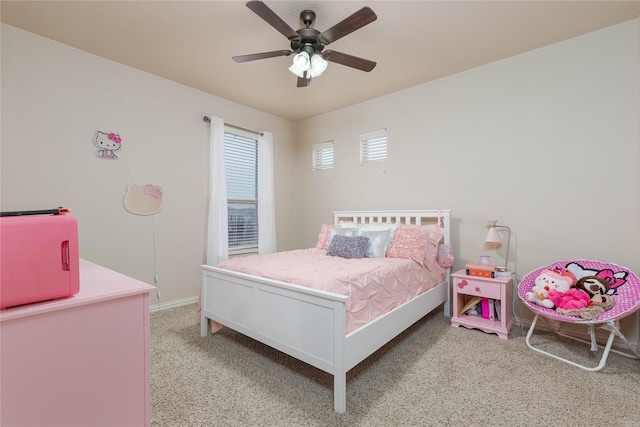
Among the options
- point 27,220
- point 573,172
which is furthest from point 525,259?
point 27,220

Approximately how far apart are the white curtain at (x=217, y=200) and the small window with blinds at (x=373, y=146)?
74.7 inches

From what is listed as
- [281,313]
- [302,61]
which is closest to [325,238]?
[281,313]

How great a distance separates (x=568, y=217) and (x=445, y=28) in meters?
1.98

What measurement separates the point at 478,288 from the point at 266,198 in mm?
2885

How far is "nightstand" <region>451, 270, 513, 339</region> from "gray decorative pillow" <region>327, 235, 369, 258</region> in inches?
37.4

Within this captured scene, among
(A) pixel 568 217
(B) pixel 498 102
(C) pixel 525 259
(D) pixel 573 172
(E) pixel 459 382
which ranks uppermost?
(B) pixel 498 102

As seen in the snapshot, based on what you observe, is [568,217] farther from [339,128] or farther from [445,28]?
[339,128]

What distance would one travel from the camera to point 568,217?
2.56 m

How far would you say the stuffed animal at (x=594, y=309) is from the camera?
1978 millimetres

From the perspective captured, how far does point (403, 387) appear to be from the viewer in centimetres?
181

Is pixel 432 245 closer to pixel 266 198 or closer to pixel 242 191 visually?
pixel 266 198

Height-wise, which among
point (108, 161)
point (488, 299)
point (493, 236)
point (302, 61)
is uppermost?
point (302, 61)

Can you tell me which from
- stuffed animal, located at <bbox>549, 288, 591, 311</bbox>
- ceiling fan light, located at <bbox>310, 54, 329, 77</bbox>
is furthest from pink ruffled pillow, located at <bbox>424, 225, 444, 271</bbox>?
ceiling fan light, located at <bbox>310, 54, 329, 77</bbox>

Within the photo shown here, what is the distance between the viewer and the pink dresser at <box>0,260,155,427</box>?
2.82ft
